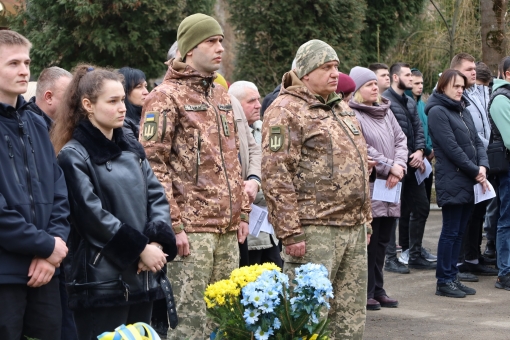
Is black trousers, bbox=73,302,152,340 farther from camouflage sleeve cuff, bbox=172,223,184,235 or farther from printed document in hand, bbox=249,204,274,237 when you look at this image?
printed document in hand, bbox=249,204,274,237

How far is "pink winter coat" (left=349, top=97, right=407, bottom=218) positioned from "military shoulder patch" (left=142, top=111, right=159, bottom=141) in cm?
313

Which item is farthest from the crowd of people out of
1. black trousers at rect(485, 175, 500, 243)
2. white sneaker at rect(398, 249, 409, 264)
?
black trousers at rect(485, 175, 500, 243)

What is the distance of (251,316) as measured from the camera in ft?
13.1

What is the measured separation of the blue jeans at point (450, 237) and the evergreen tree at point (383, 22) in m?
11.0

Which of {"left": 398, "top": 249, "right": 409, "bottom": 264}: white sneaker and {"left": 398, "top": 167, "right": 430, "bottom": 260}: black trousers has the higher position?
{"left": 398, "top": 167, "right": 430, "bottom": 260}: black trousers

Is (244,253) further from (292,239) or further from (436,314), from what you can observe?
(436,314)

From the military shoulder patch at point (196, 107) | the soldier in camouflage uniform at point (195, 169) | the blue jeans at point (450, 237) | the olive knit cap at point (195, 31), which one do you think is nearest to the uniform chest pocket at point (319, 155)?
the soldier in camouflage uniform at point (195, 169)

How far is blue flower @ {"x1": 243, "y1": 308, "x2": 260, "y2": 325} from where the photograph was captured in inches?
156

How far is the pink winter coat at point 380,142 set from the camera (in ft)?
25.5

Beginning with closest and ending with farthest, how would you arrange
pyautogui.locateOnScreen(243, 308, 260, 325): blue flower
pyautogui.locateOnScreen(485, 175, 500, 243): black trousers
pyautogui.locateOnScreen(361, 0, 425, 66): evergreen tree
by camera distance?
pyautogui.locateOnScreen(243, 308, 260, 325): blue flower
pyautogui.locateOnScreen(485, 175, 500, 243): black trousers
pyautogui.locateOnScreen(361, 0, 425, 66): evergreen tree

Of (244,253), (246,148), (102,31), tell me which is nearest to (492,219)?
(244,253)

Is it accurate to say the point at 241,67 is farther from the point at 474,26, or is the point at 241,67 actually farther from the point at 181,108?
the point at 181,108

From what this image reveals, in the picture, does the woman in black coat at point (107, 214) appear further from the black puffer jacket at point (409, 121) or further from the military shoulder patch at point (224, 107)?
the black puffer jacket at point (409, 121)

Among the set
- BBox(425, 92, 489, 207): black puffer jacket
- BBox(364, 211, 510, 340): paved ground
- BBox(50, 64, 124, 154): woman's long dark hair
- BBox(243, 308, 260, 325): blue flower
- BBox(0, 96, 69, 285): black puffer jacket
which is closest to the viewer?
BBox(243, 308, 260, 325): blue flower
